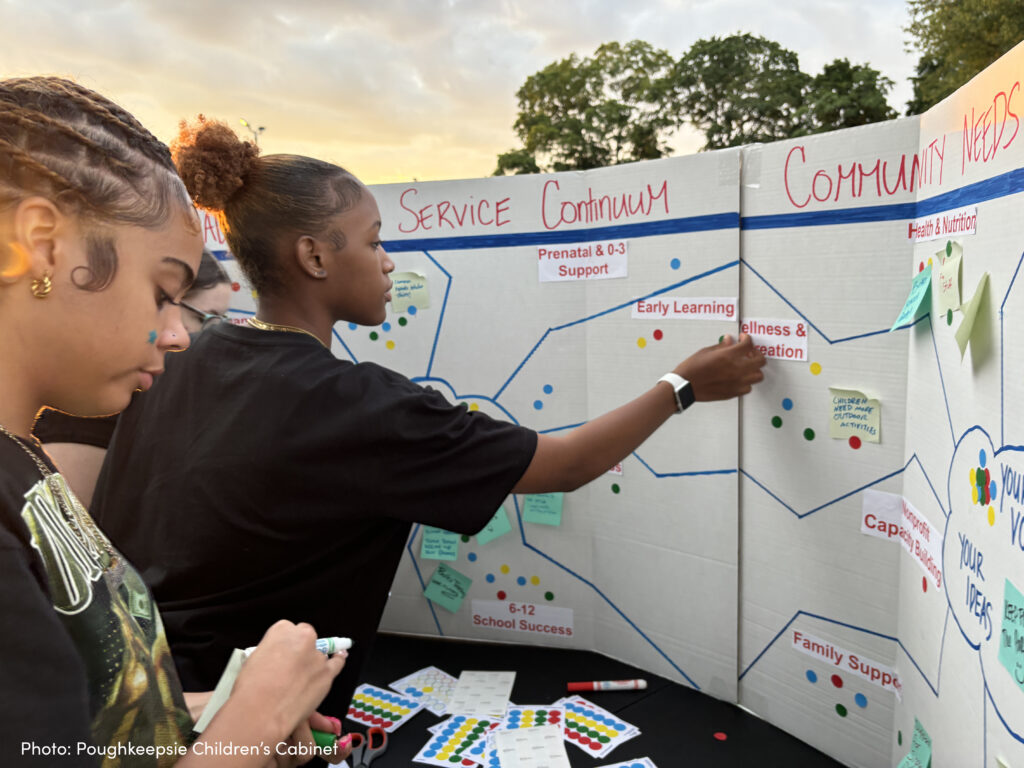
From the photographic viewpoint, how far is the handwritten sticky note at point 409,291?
1.87 metres

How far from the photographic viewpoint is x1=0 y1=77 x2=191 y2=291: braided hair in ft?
1.54

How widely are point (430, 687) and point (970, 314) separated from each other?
1.40 meters

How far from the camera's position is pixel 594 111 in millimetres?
19625

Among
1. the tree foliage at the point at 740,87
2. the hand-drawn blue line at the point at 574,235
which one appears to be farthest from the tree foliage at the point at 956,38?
the hand-drawn blue line at the point at 574,235

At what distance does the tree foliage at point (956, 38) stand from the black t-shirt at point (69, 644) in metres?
14.4

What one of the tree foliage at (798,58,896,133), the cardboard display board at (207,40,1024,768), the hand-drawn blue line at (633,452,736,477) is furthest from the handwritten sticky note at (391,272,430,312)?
the tree foliage at (798,58,896,133)

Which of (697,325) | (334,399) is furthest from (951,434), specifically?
(334,399)

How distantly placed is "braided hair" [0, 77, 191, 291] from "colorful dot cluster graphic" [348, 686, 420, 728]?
1324 mm

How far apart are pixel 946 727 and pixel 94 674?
3.47 feet

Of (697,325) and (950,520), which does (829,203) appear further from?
(950,520)

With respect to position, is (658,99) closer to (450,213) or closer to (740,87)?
(740,87)

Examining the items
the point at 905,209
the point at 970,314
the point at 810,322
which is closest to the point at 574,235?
the point at 810,322

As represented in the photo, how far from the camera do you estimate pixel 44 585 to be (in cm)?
46

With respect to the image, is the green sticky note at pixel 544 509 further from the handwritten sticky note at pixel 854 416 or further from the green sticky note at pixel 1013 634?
the green sticky note at pixel 1013 634
